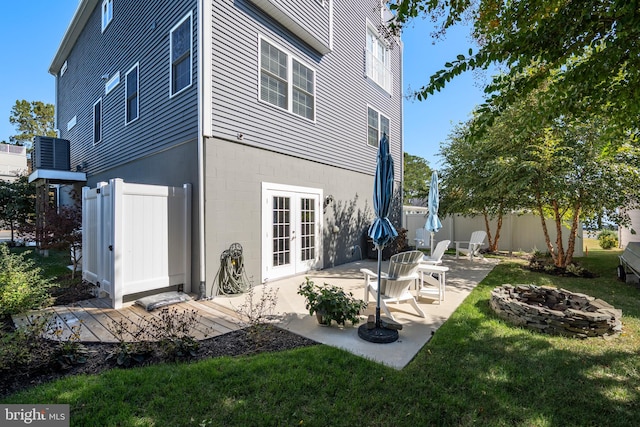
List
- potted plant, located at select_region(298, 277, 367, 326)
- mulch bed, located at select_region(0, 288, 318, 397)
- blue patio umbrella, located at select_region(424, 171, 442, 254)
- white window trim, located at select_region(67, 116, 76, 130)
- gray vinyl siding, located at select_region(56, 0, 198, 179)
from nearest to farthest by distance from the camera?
mulch bed, located at select_region(0, 288, 318, 397)
potted plant, located at select_region(298, 277, 367, 326)
gray vinyl siding, located at select_region(56, 0, 198, 179)
blue patio umbrella, located at select_region(424, 171, 442, 254)
white window trim, located at select_region(67, 116, 76, 130)

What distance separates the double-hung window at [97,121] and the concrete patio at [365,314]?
8374 millimetres

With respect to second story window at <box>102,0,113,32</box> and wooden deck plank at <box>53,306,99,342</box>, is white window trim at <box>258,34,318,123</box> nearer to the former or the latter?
wooden deck plank at <box>53,306,99,342</box>

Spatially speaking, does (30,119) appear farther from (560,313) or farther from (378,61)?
(560,313)

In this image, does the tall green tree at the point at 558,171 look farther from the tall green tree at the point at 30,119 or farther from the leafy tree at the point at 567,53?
the tall green tree at the point at 30,119

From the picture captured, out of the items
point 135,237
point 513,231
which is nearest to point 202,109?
point 135,237

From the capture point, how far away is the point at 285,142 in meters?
7.16

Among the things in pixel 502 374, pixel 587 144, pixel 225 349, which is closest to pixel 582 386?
pixel 502 374

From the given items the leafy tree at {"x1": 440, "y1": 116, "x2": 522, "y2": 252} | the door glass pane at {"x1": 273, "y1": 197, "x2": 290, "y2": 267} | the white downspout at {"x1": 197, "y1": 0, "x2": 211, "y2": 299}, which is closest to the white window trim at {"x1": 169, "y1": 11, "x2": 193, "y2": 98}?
the white downspout at {"x1": 197, "y1": 0, "x2": 211, "y2": 299}

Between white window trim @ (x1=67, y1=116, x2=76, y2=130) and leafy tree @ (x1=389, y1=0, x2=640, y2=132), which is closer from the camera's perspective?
leafy tree @ (x1=389, y1=0, x2=640, y2=132)

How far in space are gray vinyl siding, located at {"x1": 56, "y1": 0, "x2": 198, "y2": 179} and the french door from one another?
230cm

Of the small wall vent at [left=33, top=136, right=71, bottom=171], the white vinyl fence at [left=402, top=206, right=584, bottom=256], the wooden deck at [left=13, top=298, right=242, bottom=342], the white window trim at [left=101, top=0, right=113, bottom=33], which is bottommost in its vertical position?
the wooden deck at [left=13, top=298, right=242, bottom=342]

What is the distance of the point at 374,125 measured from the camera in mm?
10984

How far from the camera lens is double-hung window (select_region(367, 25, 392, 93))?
10.8 m

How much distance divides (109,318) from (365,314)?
12.7 feet
